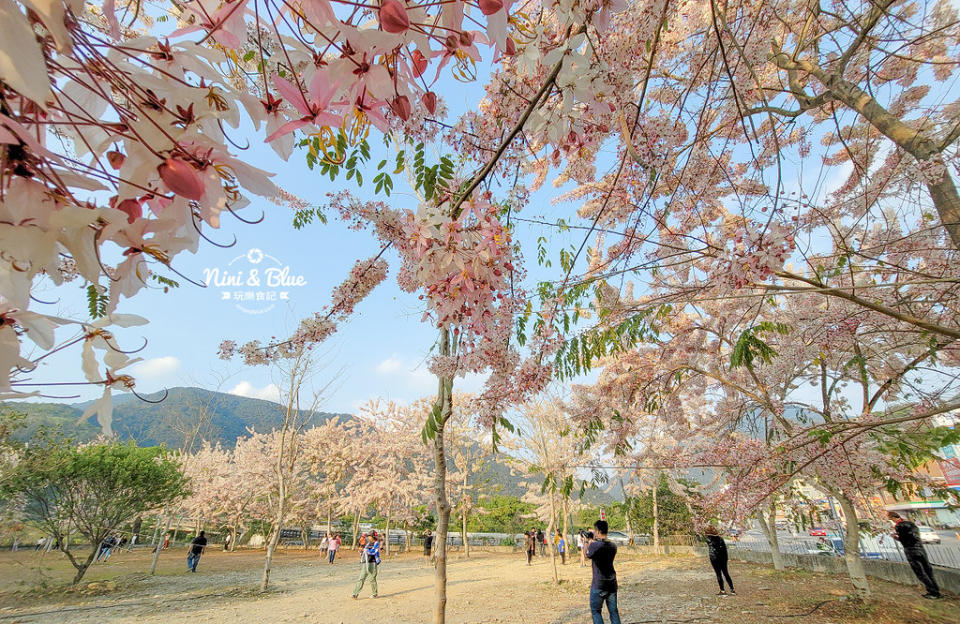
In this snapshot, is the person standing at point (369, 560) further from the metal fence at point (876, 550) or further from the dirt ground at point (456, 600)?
the metal fence at point (876, 550)

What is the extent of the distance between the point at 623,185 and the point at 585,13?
230 centimetres

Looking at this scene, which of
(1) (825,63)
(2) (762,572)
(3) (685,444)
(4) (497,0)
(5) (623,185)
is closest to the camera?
(4) (497,0)

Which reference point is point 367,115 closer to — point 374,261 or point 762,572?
point 374,261

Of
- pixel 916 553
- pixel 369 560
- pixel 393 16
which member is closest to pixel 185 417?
pixel 369 560

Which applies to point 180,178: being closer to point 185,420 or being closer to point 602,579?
point 602,579

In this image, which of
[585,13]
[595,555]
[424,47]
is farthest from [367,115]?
[595,555]

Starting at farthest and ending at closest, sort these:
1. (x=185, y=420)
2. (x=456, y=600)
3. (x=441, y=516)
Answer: (x=185, y=420), (x=456, y=600), (x=441, y=516)

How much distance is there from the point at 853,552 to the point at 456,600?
6.20 meters

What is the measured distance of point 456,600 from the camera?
7.59m

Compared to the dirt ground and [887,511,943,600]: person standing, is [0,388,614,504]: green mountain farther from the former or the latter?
[887,511,943,600]: person standing

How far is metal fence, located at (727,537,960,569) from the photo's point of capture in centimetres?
769

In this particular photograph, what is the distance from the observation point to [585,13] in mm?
881

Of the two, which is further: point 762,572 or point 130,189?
point 762,572

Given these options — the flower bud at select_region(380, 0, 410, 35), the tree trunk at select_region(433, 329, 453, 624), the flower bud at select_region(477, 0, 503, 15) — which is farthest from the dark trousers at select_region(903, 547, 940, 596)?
the flower bud at select_region(380, 0, 410, 35)
